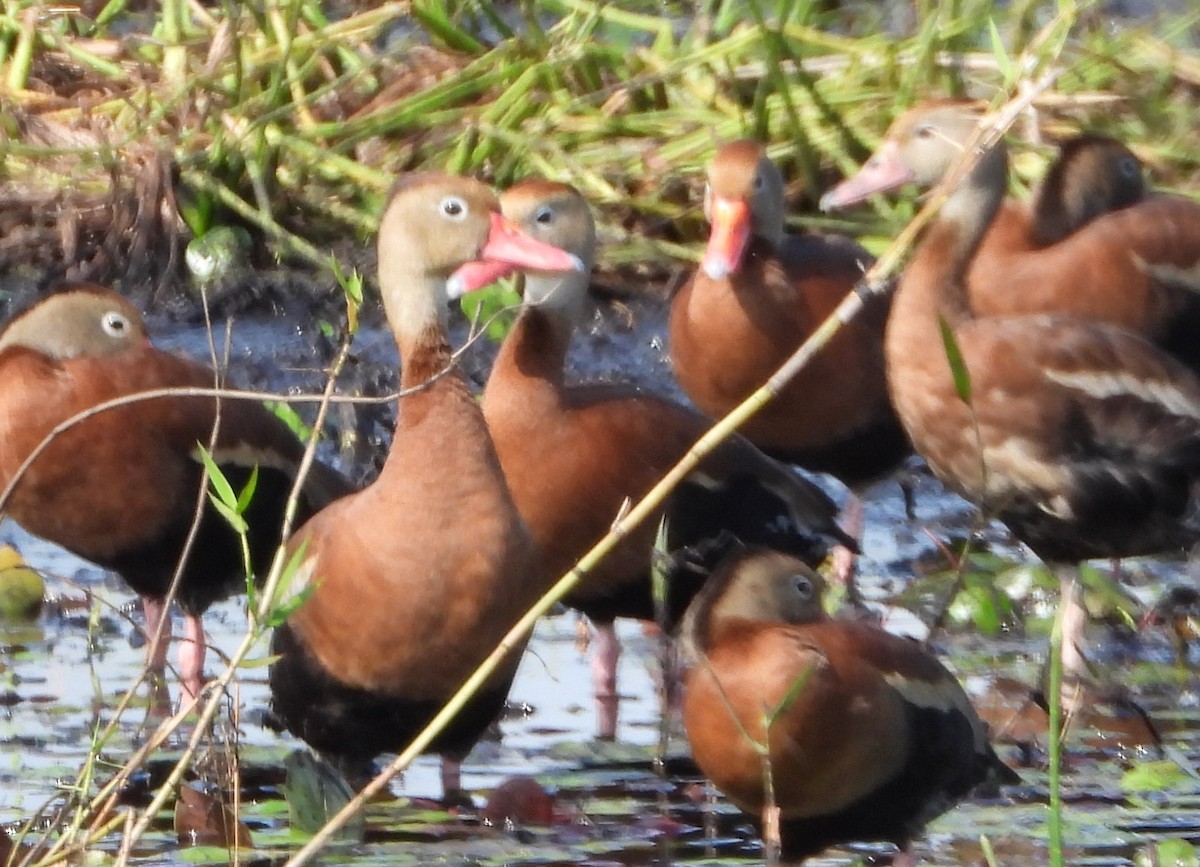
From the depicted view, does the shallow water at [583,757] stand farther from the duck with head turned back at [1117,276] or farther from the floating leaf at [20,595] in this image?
the duck with head turned back at [1117,276]

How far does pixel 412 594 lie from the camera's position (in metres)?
4.37

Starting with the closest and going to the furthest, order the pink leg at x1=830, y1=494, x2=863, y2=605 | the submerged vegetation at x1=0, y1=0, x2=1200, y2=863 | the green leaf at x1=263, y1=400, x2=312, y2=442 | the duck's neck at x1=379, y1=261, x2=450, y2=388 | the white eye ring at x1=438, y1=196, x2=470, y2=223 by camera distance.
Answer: the duck's neck at x1=379, y1=261, x2=450, y2=388, the white eye ring at x1=438, y1=196, x2=470, y2=223, the pink leg at x1=830, y1=494, x2=863, y2=605, the green leaf at x1=263, y1=400, x2=312, y2=442, the submerged vegetation at x1=0, y1=0, x2=1200, y2=863

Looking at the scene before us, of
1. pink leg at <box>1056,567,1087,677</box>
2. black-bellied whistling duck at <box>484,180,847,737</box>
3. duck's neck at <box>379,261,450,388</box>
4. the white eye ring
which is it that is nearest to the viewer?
duck's neck at <box>379,261,450,388</box>

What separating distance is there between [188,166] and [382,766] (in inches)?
143

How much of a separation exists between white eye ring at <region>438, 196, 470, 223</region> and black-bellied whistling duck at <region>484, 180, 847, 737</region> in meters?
0.73

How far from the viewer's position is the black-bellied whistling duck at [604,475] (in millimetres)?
5473

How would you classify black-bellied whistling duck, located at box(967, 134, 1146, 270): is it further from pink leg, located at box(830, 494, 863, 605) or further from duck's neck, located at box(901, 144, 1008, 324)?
pink leg, located at box(830, 494, 863, 605)

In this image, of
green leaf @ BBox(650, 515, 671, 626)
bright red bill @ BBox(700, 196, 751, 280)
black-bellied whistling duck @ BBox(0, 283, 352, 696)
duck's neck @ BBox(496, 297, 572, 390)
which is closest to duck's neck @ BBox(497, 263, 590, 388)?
duck's neck @ BBox(496, 297, 572, 390)

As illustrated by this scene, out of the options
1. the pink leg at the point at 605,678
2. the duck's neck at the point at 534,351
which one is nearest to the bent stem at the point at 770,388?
the pink leg at the point at 605,678

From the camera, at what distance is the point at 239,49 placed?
8.45 metres

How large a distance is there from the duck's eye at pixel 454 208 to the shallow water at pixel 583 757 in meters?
0.51

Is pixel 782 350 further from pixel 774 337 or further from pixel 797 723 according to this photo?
pixel 797 723

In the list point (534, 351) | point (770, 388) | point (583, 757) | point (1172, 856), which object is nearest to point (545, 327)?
point (534, 351)

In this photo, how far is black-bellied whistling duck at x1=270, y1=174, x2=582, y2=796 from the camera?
172 inches
